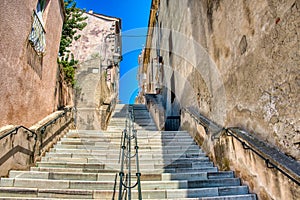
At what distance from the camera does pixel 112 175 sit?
3494mm

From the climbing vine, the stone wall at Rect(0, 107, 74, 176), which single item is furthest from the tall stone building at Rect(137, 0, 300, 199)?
the climbing vine

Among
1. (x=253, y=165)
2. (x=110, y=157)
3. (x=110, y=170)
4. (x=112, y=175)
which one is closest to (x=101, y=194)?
(x=112, y=175)

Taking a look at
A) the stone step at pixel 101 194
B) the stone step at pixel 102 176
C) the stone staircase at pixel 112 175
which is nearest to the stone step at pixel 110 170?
the stone staircase at pixel 112 175

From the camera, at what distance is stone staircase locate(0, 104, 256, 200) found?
302 centimetres

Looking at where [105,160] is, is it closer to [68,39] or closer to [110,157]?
[110,157]

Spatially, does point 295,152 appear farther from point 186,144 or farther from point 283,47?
point 186,144

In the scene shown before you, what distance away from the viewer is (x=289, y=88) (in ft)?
8.43

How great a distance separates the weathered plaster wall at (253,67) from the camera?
255 cm

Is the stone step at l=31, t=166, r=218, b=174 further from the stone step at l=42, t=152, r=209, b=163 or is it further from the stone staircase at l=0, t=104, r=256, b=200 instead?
the stone step at l=42, t=152, r=209, b=163

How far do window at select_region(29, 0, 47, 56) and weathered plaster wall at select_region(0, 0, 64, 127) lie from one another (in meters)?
0.15

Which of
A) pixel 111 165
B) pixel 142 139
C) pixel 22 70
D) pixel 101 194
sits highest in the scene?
pixel 22 70

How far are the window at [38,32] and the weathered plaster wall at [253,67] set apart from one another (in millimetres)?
4028

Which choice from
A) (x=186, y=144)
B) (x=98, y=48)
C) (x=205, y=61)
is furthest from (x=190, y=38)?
(x=98, y=48)

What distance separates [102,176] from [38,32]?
3634 millimetres
